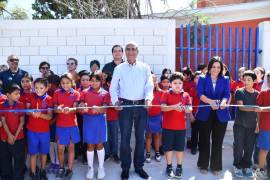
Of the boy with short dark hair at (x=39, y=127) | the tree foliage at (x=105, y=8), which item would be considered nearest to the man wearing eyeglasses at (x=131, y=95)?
the boy with short dark hair at (x=39, y=127)

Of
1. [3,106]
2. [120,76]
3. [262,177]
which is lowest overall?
[262,177]

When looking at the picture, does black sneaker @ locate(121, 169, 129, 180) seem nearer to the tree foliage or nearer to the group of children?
the group of children

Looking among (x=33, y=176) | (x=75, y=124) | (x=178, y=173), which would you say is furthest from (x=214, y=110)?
(x=33, y=176)

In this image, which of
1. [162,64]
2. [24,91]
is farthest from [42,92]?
[162,64]

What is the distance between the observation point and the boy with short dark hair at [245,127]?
4.81 m

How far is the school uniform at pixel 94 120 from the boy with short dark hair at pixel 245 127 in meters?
1.92

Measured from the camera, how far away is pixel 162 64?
6.90 m

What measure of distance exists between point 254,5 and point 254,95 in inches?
236

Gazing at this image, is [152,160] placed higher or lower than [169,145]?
→ lower

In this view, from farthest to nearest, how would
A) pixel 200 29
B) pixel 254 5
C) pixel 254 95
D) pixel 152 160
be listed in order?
1. pixel 254 5
2. pixel 200 29
3. pixel 152 160
4. pixel 254 95

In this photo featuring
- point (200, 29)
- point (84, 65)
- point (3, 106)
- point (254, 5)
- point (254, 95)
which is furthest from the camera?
point (254, 5)

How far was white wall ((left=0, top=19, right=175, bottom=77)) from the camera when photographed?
22.4ft

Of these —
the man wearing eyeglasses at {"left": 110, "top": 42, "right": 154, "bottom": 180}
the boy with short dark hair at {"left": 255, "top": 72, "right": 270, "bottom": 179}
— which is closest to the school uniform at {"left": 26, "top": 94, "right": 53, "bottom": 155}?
the man wearing eyeglasses at {"left": 110, "top": 42, "right": 154, "bottom": 180}

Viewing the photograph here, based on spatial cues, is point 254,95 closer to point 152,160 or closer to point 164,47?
point 152,160
